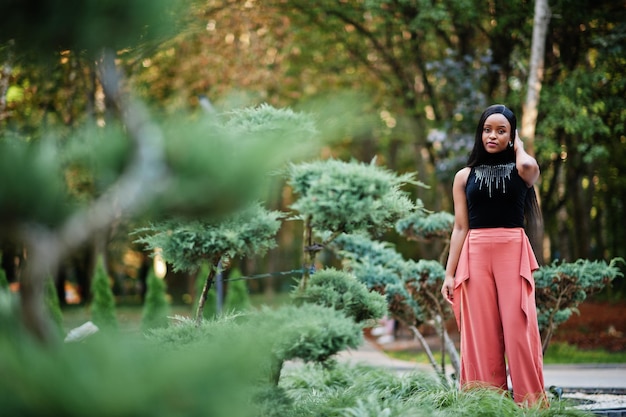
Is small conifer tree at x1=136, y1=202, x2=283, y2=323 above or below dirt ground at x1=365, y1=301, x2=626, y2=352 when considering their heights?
above

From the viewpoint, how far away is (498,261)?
206 inches

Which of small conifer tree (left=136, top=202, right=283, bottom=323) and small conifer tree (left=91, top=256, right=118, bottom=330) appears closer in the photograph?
small conifer tree (left=136, top=202, right=283, bottom=323)

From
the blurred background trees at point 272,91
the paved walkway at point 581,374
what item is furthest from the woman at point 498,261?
the paved walkway at point 581,374

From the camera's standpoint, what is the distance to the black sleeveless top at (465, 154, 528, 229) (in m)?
5.22

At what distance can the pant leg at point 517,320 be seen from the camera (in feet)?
17.0

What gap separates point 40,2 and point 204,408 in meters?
1.35

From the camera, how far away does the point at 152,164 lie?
2.34 metres

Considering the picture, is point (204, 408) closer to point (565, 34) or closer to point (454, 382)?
point (454, 382)

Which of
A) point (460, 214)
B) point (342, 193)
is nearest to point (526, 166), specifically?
point (460, 214)

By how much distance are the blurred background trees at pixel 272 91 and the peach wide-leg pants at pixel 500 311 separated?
100 centimetres

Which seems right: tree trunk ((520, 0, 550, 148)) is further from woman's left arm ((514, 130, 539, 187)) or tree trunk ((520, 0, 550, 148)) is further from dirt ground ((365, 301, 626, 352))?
woman's left arm ((514, 130, 539, 187))

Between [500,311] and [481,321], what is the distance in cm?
14

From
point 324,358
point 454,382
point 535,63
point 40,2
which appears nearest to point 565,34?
point 535,63

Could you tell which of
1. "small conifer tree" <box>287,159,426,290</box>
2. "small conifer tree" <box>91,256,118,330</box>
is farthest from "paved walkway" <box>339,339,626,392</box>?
"small conifer tree" <box>91,256,118,330</box>
